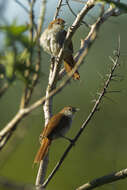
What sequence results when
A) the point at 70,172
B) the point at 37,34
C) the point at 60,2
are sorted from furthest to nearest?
the point at 70,172
the point at 60,2
the point at 37,34

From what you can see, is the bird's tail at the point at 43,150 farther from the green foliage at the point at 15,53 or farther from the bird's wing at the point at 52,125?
the green foliage at the point at 15,53

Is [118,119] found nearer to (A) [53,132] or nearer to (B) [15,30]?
(A) [53,132]

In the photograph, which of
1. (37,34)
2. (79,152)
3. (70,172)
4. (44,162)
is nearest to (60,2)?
(44,162)

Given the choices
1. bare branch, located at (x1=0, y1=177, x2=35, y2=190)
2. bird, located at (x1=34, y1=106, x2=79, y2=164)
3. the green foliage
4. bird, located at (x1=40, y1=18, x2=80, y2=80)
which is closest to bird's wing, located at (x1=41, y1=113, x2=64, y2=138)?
bird, located at (x1=34, y1=106, x2=79, y2=164)

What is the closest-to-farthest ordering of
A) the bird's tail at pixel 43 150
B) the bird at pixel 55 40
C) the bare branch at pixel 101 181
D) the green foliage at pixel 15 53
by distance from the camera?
the green foliage at pixel 15 53 → the bare branch at pixel 101 181 → the bird's tail at pixel 43 150 → the bird at pixel 55 40

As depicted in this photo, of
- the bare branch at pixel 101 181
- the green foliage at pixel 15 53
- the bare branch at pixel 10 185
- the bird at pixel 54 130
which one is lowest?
the bird at pixel 54 130

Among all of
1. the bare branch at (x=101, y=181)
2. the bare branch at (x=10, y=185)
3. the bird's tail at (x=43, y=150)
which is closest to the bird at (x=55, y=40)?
the bird's tail at (x=43, y=150)

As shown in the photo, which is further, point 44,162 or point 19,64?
point 44,162

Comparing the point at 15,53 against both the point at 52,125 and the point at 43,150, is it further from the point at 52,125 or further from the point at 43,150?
the point at 52,125
